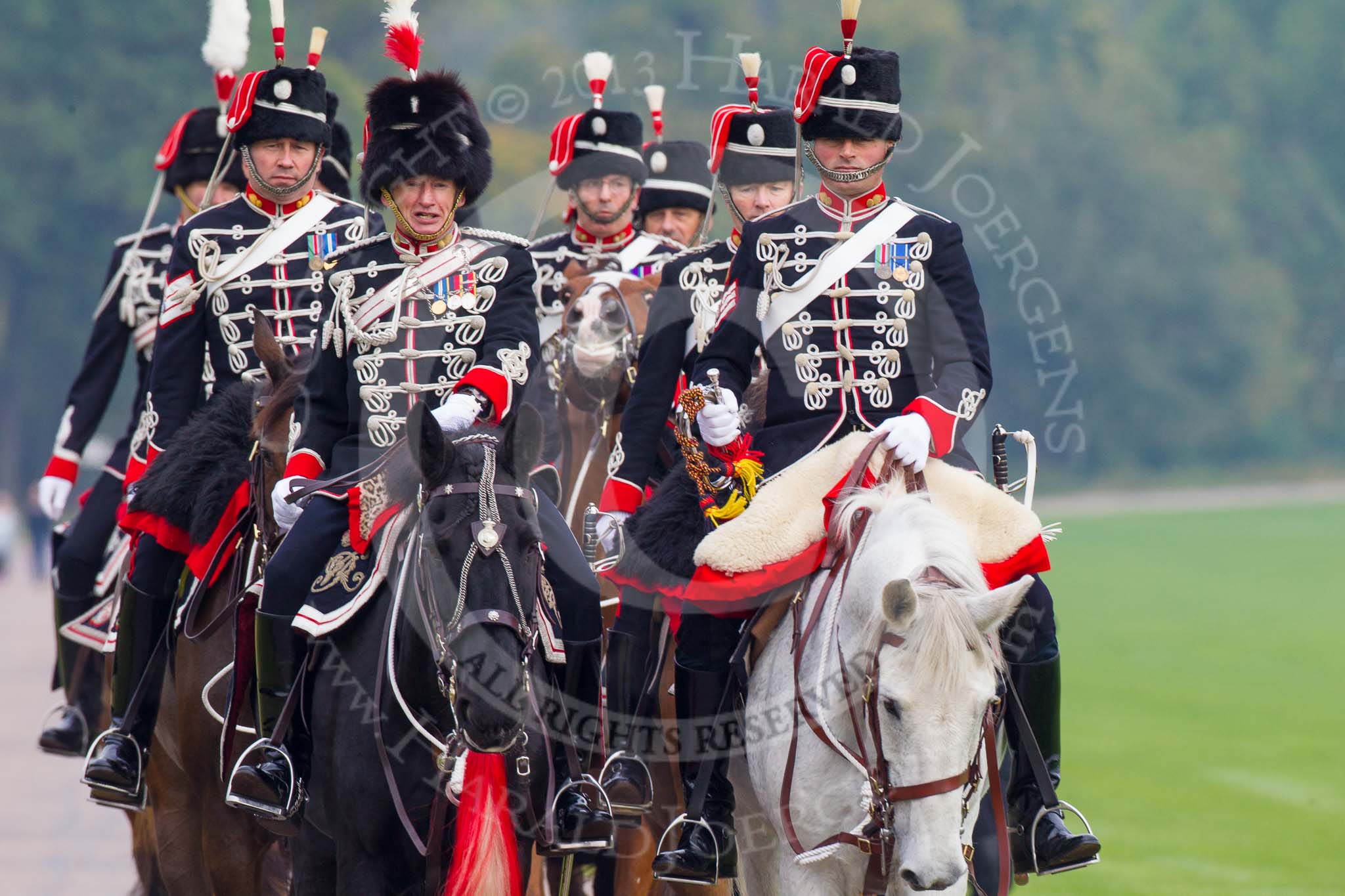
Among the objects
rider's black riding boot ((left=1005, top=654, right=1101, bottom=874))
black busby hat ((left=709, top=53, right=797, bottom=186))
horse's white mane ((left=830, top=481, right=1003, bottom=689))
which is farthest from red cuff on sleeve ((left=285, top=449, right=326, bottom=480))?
black busby hat ((left=709, top=53, right=797, bottom=186))

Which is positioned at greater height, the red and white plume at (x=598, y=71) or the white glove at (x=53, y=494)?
the red and white plume at (x=598, y=71)

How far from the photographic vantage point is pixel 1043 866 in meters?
6.70

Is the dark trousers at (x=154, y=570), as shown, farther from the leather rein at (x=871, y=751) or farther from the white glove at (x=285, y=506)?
the leather rein at (x=871, y=751)

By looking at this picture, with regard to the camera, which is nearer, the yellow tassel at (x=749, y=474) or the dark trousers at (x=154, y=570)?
the yellow tassel at (x=749, y=474)

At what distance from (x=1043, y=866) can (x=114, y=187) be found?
141 ft

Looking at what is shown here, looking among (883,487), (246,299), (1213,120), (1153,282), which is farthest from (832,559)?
(1213,120)

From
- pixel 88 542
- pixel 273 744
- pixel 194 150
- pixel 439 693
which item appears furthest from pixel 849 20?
pixel 88 542

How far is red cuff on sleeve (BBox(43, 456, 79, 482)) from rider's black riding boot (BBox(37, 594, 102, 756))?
0.86 m

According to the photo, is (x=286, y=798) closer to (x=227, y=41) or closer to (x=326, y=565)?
(x=326, y=565)

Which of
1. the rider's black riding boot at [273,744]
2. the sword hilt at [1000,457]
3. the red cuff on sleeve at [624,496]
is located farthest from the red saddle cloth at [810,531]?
the red cuff on sleeve at [624,496]

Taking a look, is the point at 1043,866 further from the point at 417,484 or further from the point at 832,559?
the point at 417,484

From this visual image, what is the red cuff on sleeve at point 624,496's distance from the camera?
8.45m

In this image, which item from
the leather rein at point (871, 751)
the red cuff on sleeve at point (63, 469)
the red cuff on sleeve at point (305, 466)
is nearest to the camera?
the leather rein at point (871, 751)

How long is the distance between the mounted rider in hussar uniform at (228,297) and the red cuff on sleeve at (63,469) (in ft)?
8.90
